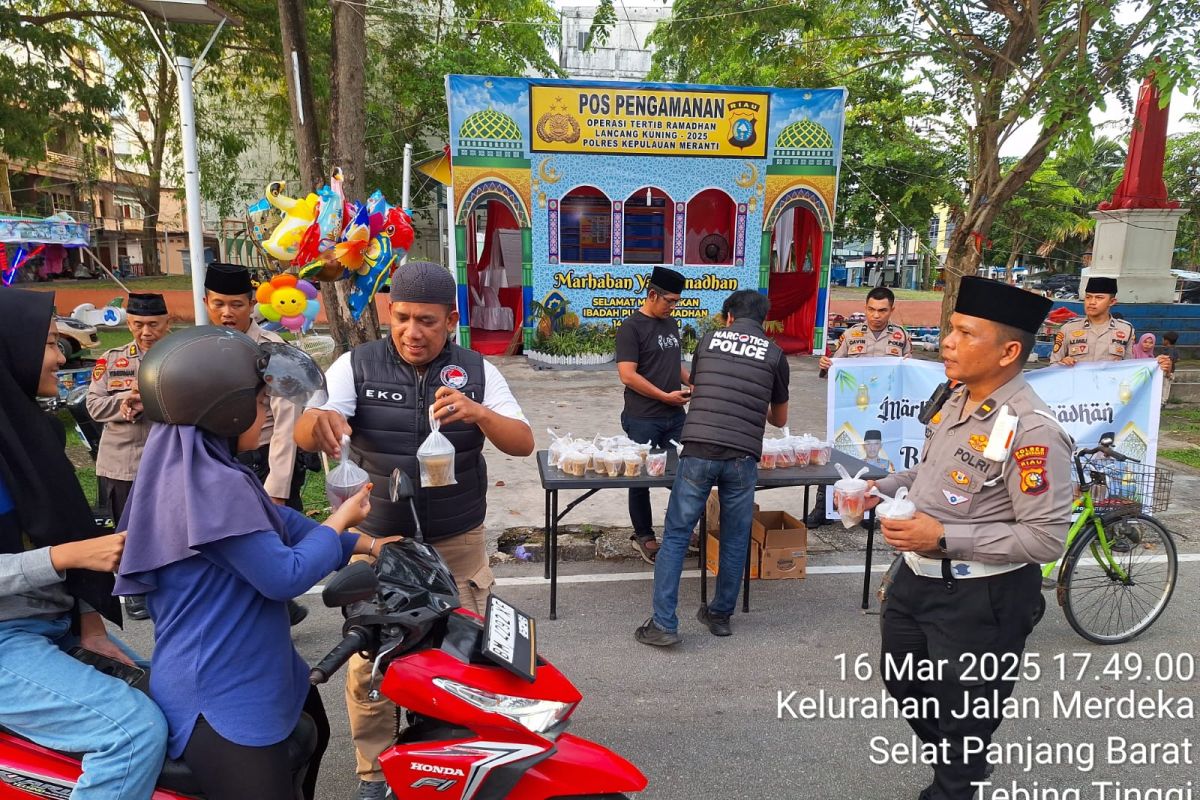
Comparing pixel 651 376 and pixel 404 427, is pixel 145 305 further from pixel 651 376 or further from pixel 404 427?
pixel 651 376

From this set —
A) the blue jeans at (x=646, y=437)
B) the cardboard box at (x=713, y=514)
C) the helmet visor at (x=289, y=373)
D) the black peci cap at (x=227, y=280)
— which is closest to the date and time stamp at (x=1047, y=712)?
the cardboard box at (x=713, y=514)

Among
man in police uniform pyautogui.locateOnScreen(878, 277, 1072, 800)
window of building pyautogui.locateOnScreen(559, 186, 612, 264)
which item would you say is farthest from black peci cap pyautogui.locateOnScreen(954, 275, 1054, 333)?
window of building pyautogui.locateOnScreen(559, 186, 612, 264)

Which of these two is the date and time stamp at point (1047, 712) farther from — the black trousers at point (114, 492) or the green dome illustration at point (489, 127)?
the green dome illustration at point (489, 127)

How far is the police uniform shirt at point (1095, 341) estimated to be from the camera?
5863 mm

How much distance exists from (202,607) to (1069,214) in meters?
27.9

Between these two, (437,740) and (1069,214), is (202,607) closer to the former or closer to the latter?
(437,740)

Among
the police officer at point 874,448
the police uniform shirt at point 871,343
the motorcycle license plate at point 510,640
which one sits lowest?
the police officer at point 874,448

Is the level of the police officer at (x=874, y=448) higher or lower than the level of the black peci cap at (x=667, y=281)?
lower

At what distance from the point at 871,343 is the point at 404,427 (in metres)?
4.47

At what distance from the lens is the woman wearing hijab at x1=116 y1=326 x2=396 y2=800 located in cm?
167

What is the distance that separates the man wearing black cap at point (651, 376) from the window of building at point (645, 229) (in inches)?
392

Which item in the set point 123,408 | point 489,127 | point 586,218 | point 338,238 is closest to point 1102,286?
point 338,238

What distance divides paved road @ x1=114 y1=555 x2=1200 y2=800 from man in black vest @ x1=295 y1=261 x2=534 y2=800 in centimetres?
68

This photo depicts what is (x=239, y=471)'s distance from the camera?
1754 mm
